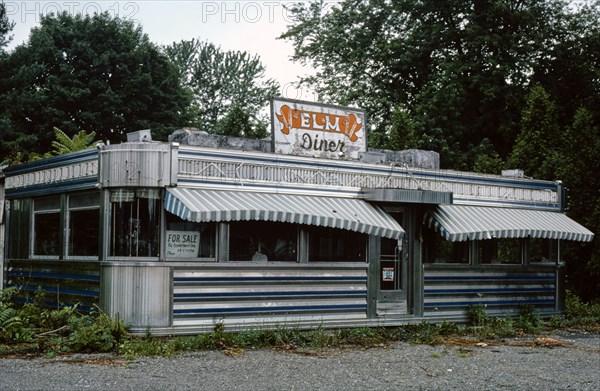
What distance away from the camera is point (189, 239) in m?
12.4

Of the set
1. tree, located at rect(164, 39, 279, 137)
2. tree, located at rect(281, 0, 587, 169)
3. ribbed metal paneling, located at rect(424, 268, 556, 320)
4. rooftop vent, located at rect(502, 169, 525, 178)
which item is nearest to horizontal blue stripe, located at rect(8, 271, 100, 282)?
ribbed metal paneling, located at rect(424, 268, 556, 320)

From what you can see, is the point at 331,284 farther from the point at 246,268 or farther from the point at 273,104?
the point at 273,104

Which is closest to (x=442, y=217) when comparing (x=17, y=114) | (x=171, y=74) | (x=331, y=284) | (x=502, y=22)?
(x=331, y=284)

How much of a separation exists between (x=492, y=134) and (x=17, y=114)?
67.1ft

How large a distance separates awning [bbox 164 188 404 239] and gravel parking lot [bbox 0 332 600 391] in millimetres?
2034

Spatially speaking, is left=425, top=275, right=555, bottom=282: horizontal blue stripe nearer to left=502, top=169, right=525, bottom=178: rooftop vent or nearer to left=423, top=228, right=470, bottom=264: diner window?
left=423, top=228, right=470, bottom=264: diner window

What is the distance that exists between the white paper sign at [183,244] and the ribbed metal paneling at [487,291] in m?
4.93

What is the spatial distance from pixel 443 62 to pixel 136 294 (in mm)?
23288

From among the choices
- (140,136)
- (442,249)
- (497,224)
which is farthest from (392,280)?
(140,136)

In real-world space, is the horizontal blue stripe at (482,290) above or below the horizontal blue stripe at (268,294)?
below

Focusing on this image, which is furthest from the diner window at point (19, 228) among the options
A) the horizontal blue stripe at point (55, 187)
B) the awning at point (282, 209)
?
the awning at point (282, 209)

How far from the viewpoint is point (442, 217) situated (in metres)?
15.2

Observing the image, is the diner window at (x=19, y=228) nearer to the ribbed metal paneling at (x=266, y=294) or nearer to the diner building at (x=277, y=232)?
the diner building at (x=277, y=232)

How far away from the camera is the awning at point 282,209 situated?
11.8 m
